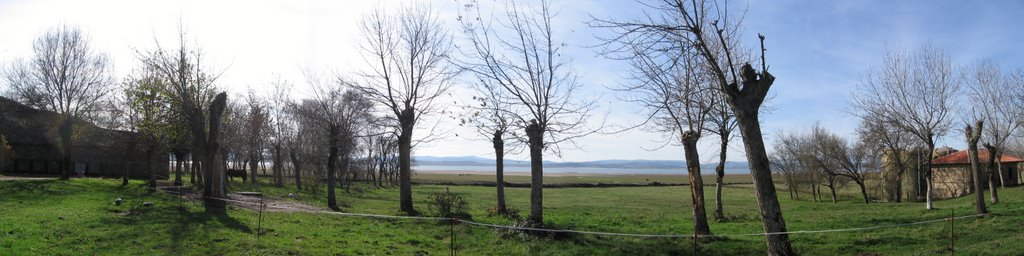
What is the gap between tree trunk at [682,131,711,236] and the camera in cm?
1587

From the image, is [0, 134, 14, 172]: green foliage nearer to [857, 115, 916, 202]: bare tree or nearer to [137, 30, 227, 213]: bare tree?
[137, 30, 227, 213]: bare tree

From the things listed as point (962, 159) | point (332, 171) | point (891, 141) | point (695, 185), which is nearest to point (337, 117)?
point (332, 171)

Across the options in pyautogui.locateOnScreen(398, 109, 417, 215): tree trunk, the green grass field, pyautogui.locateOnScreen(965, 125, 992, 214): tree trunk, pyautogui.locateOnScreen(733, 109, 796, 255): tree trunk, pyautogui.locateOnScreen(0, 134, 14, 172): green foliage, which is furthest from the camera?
pyautogui.locateOnScreen(0, 134, 14, 172): green foliage

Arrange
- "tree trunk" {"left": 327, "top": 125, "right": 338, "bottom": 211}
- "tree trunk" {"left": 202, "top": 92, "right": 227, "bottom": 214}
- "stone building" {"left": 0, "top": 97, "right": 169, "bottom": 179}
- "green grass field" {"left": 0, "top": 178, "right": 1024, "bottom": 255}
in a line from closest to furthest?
"green grass field" {"left": 0, "top": 178, "right": 1024, "bottom": 255} < "tree trunk" {"left": 202, "top": 92, "right": 227, "bottom": 214} < "tree trunk" {"left": 327, "top": 125, "right": 338, "bottom": 211} < "stone building" {"left": 0, "top": 97, "right": 169, "bottom": 179}

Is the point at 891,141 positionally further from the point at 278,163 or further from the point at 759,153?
the point at 278,163

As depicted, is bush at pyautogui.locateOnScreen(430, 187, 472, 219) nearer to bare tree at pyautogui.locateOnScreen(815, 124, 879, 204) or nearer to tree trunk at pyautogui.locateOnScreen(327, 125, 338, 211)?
tree trunk at pyautogui.locateOnScreen(327, 125, 338, 211)

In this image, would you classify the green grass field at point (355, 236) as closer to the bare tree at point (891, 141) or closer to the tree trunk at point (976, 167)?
the tree trunk at point (976, 167)

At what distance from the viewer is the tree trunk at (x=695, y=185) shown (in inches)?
625

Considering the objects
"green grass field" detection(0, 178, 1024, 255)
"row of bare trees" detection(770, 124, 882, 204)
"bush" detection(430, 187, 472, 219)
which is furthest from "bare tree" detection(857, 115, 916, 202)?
"bush" detection(430, 187, 472, 219)

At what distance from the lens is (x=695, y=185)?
16.0m

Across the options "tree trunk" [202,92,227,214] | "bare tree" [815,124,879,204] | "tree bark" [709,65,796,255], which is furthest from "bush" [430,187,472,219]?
"bare tree" [815,124,879,204]

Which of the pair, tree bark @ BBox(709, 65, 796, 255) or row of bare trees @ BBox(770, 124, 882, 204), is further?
row of bare trees @ BBox(770, 124, 882, 204)

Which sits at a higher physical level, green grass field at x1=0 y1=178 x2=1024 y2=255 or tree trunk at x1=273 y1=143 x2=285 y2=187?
tree trunk at x1=273 y1=143 x2=285 y2=187

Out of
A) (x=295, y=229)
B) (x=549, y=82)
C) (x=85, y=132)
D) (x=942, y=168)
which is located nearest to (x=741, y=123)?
(x=549, y=82)
